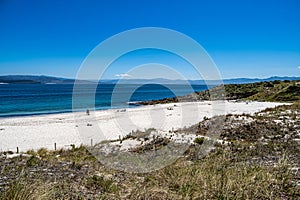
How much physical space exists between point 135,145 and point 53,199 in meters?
8.44

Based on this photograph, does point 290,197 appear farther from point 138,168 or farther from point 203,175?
point 138,168

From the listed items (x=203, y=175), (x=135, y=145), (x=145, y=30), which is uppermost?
(x=145, y=30)

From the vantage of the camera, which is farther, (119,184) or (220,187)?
(119,184)

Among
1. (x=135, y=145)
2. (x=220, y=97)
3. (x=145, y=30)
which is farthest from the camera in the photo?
(x=220, y=97)

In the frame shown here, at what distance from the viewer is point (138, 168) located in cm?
803

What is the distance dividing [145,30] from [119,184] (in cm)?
562

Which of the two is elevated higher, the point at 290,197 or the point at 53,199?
the point at 53,199

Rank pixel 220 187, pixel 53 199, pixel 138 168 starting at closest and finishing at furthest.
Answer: pixel 53 199 < pixel 220 187 < pixel 138 168

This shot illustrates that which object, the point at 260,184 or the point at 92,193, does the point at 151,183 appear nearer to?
the point at 92,193

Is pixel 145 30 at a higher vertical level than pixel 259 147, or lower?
higher

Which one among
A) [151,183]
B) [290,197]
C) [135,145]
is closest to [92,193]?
[151,183]

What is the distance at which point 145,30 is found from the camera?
9578mm

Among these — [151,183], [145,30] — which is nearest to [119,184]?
[151,183]

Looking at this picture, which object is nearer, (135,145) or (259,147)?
(259,147)
